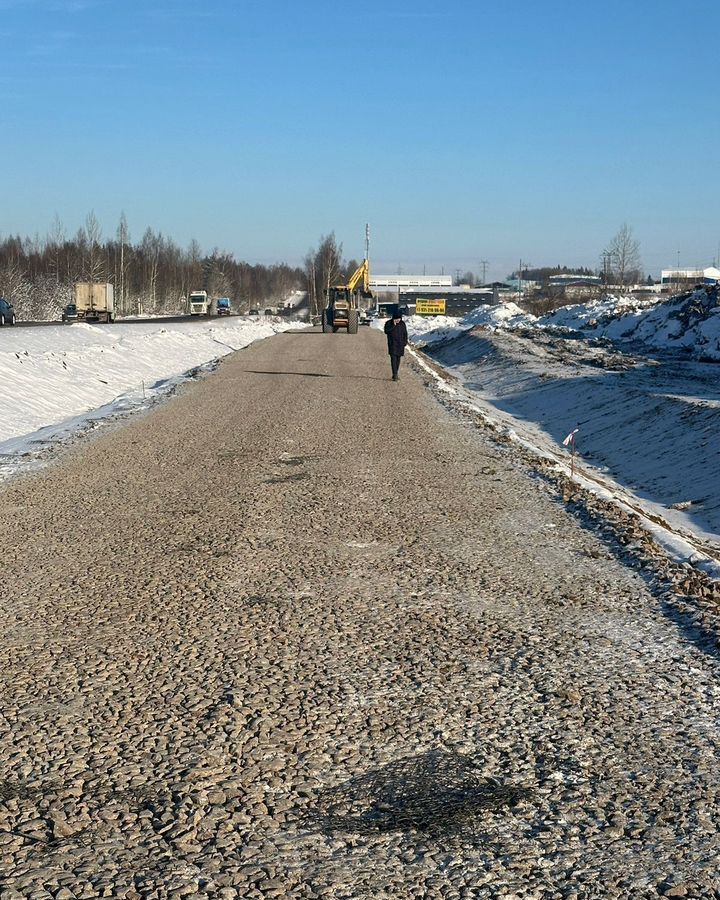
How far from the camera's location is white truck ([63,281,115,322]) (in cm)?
6875

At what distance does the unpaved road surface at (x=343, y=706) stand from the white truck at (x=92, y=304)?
61040mm

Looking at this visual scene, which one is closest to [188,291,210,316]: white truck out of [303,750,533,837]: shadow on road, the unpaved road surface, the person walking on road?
the person walking on road

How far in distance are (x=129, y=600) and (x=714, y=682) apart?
3786 millimetres

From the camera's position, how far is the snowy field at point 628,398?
1464 cm

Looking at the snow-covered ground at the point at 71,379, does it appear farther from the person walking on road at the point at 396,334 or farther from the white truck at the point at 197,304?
the white truck at the point at 197,304

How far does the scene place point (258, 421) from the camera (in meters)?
17.2

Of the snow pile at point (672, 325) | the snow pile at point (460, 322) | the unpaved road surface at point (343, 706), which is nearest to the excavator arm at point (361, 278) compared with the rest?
the snow pile at point (460, 322)

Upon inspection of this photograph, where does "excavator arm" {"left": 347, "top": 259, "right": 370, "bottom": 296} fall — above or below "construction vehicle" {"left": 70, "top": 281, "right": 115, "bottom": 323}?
above

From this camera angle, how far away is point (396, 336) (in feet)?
82.6

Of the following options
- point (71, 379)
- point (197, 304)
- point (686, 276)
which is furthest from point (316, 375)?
point (686, 276)

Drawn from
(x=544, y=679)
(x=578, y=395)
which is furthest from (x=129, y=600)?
(x=578, y=395)

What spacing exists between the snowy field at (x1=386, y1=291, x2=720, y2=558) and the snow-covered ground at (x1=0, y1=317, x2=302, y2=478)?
25.5 feet

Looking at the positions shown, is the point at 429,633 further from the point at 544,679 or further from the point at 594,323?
the point at 594,323

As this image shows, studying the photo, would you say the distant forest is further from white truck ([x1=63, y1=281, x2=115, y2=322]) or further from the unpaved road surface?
the unpaved road surface
